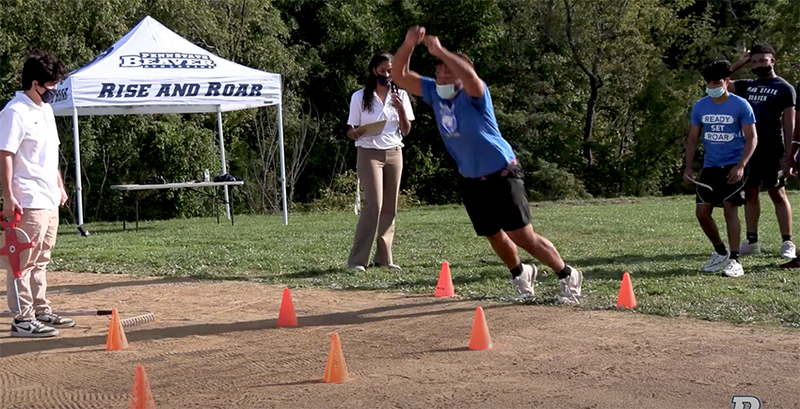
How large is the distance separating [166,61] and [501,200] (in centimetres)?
1050

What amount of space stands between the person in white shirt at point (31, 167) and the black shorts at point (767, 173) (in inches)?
276

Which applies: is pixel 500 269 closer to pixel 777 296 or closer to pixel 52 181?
pixel 777 296

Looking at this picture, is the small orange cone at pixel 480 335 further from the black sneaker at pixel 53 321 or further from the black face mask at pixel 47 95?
the black face mask at pixel 47 95

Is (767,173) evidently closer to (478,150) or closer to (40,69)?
(478,150)

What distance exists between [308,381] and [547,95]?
2985 cm

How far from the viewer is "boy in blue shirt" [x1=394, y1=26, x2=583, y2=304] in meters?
7.61

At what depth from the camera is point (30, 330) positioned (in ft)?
23.9

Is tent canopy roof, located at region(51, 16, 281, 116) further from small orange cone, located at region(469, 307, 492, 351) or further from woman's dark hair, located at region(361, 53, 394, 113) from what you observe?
small orange cone, located at region(469, 307, 492, 351)

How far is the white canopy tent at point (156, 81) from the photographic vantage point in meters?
16.0

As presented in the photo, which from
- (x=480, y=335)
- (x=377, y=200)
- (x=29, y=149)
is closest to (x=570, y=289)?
(x=480, y=335)

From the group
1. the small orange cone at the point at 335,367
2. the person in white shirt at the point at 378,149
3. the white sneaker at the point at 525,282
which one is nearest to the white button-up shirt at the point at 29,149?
the small orange cone at the point at 335,367

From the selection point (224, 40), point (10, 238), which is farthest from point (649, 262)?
point (224, 40)

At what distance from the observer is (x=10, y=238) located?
284 inches

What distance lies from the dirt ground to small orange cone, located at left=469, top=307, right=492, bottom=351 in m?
0.08
